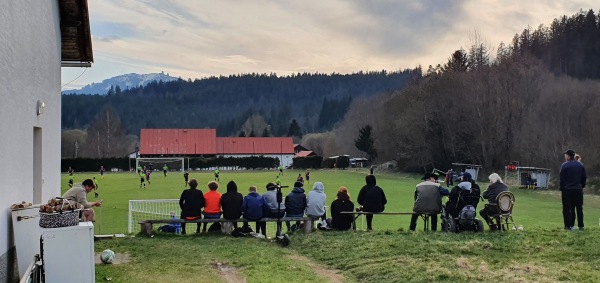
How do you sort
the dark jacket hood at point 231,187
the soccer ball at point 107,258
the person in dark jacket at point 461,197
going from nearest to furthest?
the soccer ball at point 107,258 → the person in dark jacket at point 461,197 → the dark jacket hood at point 231,187

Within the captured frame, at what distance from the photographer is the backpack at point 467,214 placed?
501 inches

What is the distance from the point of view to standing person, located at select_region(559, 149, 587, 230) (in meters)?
12.7

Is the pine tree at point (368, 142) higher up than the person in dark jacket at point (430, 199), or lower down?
higher up

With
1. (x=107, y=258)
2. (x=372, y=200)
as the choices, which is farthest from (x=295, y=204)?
(x=107, y=258)

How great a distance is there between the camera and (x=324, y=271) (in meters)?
9.91

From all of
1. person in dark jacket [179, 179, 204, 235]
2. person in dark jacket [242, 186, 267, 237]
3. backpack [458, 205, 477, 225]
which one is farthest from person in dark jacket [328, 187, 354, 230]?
person in dark jacket [179, 179, 204, 235]

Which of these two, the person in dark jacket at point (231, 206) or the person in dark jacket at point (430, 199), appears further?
the person in dark jacket at point (231, 206)

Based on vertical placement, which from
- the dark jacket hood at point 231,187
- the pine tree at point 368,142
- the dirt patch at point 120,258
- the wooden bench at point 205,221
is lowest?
the dirt patch at point 120,258

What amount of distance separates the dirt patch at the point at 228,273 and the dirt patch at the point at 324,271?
53.3 inches

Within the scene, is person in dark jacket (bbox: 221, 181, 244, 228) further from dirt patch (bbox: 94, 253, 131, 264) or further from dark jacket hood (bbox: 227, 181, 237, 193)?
dirt patch (bbox: 94, 253, 131, 264)

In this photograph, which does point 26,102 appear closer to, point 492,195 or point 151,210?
point 492,195

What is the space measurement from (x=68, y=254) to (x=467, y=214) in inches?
339

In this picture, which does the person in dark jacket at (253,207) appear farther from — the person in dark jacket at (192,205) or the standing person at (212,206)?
the person in dark jacket at (192,205)

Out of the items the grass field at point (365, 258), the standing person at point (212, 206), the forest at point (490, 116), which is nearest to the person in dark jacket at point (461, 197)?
the grass field at point (365, 258)
